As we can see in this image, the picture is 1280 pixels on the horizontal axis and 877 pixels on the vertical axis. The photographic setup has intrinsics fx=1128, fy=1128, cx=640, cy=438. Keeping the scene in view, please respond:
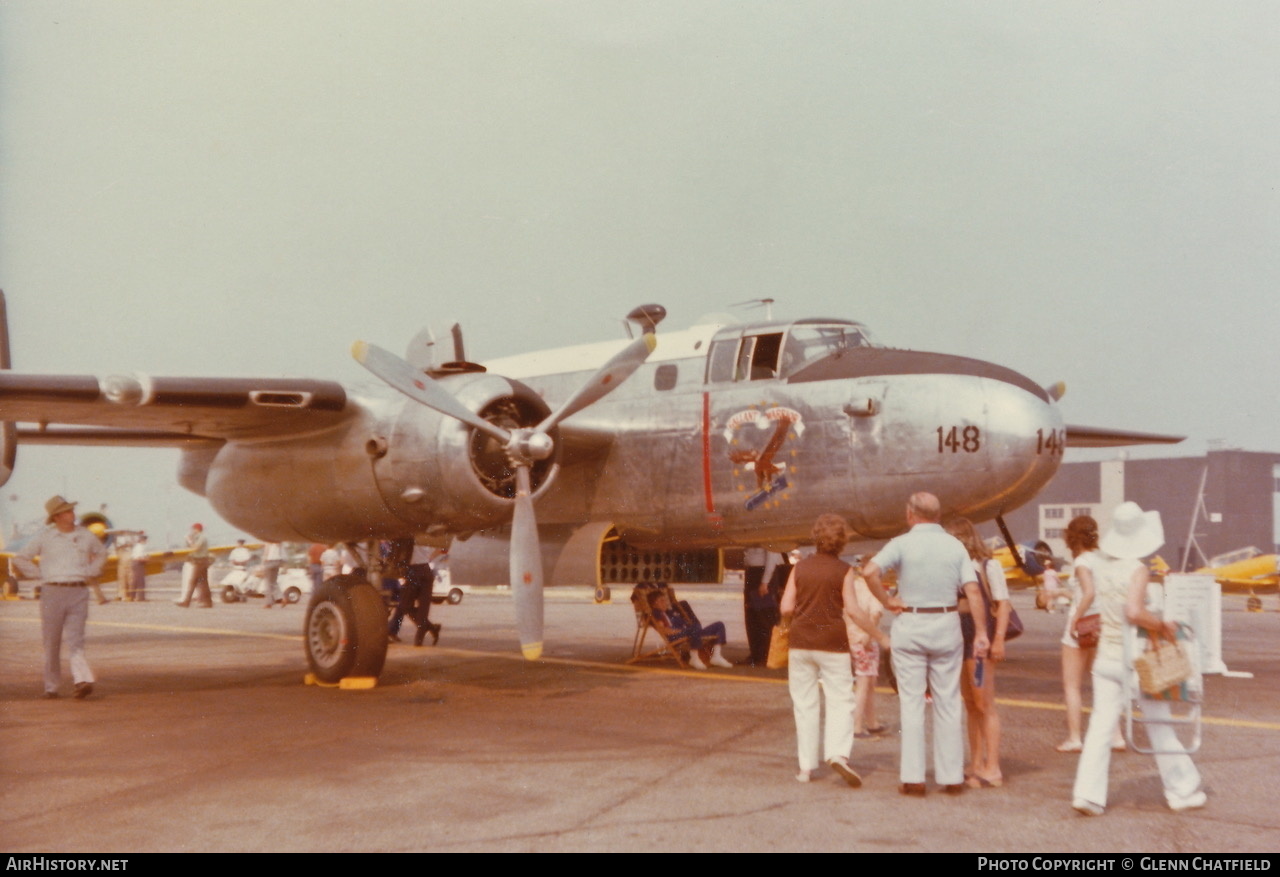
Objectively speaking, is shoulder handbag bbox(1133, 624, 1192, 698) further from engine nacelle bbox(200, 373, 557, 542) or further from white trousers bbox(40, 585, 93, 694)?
white trousers bbox(40, 585, 93, 694)

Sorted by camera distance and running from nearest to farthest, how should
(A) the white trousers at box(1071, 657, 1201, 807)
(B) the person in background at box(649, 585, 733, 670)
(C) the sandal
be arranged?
1. (A) the white trousers at box(1071, 657, 1201, 807)
2. (C) the sandal
3. (B) the person in background at box(649, 585, 733, 670)

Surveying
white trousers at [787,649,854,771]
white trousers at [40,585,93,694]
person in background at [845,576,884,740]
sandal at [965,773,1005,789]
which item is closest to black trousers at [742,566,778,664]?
person in background at [845,576,884,740]

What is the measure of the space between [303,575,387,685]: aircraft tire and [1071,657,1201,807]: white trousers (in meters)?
Answer: 8.10

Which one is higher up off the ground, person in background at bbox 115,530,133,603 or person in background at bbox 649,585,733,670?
person in background at bbox 649,585,733,670

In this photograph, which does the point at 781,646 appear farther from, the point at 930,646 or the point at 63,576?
the point at 63,576

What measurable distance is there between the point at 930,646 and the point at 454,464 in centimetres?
584

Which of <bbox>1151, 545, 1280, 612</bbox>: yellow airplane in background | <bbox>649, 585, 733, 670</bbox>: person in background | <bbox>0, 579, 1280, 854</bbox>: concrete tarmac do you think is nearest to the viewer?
<bbox>0, 579, 1280, 854</bbox>: concrete tarmac

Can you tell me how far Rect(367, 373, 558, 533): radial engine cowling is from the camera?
1145 centimetres

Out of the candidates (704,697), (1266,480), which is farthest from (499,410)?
(1266,480)

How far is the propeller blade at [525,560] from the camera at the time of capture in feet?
38.0

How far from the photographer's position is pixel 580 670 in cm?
1445

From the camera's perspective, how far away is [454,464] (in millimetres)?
11383

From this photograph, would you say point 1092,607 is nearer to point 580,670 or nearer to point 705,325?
point 705,325

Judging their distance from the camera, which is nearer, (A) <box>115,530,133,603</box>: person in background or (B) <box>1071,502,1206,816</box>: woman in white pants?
(B) <box>1071,502,1206,816</box>: woman in white pants
